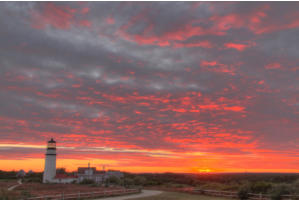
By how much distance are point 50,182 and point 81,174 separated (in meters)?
16.5

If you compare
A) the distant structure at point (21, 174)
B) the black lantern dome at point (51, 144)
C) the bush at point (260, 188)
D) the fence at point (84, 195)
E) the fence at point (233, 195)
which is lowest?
the fence at point (233, 195)

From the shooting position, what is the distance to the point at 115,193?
128ft

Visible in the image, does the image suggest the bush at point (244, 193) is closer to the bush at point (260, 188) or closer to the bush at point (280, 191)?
the bush at point (260, 188)

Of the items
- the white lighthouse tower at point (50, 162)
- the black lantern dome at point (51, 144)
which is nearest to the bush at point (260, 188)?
the black lantern dome at point (51, 144)

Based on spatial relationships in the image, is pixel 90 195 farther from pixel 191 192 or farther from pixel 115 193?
pixel 191 192

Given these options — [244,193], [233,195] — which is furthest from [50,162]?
[244,193]

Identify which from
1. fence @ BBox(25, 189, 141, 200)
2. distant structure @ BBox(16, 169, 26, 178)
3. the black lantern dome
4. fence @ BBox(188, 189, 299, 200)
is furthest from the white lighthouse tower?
fence @ BBox(188, 189, 299, 200)

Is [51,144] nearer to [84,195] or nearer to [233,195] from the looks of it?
[84,195]

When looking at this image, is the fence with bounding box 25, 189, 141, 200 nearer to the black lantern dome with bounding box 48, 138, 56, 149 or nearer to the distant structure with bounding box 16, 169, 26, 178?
the black lantern dome with bounding box 48, 138, 56, 149

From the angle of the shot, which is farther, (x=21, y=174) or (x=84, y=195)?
(x=21, y=174)

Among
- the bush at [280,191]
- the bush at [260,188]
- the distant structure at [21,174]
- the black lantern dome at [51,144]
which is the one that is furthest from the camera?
the distant structure at [21,174]

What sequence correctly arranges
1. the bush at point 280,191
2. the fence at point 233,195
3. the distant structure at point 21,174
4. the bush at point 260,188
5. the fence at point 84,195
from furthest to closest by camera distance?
the distant structure at point 21,174, the bush at point 260,188, the fence at point 84,195, the bush at point 280,191, the fence at point 233,195

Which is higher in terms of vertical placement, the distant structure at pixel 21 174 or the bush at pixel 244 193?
the distant structure at pixel 21 174

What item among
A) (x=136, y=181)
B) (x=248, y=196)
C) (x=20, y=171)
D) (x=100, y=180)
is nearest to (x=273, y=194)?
(x=248, y=196)
